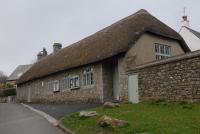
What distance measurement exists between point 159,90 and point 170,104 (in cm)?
192

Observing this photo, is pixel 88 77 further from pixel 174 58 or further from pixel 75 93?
pixel 174 58

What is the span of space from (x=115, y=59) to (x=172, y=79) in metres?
7.17

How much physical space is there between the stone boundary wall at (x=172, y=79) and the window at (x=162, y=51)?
5.64 meters

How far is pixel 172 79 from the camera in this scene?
64.8ft

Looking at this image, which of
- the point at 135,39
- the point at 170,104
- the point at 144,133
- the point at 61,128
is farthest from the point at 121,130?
the point at 135,39

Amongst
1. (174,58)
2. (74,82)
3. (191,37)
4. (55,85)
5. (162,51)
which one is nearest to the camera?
(174,58)

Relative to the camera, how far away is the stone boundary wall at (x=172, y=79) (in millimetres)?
18453

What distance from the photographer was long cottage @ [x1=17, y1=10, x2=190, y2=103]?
2500cm

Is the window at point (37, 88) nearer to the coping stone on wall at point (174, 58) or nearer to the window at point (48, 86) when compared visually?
the window at point (48, 86)

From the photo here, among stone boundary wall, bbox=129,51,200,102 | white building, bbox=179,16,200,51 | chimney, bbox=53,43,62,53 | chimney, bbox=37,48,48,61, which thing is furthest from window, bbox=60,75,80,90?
chimney, bbox=37,48,48,61

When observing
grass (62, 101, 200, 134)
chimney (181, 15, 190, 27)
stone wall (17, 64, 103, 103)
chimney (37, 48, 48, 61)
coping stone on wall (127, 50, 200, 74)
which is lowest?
grass (62, 101, 200, 134)

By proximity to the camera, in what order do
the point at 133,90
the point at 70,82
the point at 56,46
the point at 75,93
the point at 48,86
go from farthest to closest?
the point at 56,46 < the point at 48,86 < the point at 70,82 < the point at 75,93 < the point at 133,90

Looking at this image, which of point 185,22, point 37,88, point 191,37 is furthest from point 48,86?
point 185,22

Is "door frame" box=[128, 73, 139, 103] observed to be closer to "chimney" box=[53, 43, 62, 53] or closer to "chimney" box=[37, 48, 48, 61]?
"chimney" box=[53, 43, 62, 53]
